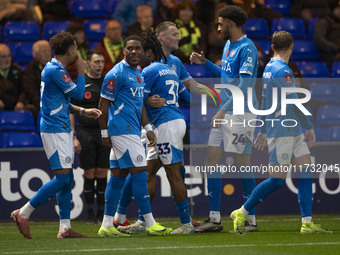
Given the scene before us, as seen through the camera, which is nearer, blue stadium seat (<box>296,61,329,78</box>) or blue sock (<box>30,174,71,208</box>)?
blue sock (<box>30,174,71,208</box>)

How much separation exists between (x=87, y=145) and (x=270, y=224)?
2.68m

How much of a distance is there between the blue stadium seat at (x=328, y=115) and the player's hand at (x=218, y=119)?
439cm

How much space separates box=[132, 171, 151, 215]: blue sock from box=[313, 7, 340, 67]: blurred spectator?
7257mm

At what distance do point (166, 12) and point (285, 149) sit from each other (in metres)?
6.35

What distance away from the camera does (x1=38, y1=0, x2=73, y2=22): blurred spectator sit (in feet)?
48.0

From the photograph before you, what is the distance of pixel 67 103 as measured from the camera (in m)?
8.18

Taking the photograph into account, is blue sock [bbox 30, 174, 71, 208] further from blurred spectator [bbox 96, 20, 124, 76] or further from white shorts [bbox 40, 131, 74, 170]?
blurred spectator [bbox 96, 20, 124, 76]

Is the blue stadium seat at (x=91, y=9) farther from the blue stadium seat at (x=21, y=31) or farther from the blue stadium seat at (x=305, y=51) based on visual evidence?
the blue stadium seat at (x=305, y=51)

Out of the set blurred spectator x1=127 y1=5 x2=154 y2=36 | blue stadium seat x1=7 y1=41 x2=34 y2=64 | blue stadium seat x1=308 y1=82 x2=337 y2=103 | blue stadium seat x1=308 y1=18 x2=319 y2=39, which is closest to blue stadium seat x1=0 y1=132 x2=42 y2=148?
blue stadium seat x1=7 y1=41 x2=34 y2=64

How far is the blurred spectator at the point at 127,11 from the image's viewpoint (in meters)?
13.9

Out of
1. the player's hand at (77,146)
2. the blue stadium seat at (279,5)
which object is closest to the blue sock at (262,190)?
the player's hand at (77,146)

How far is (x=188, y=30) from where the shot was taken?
1349cm

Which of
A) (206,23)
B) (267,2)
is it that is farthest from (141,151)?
(267,2)

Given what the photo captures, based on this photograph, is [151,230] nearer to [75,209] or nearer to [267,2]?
[75,209]
